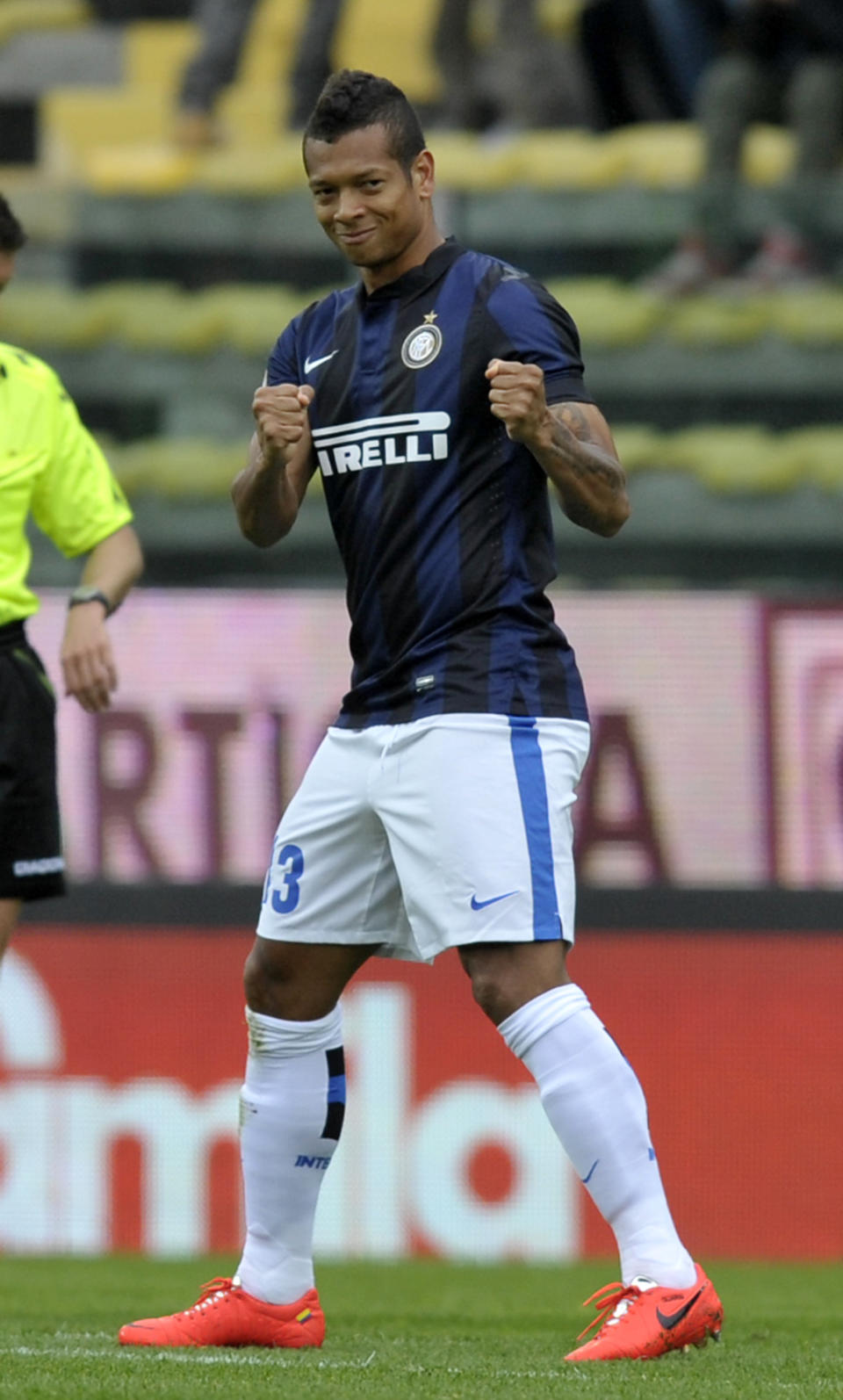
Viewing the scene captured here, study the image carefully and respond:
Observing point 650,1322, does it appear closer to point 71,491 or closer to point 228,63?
point 71,491

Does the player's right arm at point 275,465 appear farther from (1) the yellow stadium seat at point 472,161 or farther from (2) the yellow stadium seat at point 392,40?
(2) the yellow stadium seat at point 392,40

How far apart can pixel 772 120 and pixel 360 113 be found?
519 cm

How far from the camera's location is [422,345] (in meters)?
3.18

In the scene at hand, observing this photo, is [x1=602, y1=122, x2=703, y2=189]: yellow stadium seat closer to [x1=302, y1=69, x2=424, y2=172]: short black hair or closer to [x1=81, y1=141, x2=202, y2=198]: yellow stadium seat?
[x1=81, y1=141, x2=202, y2=198]: yellow stadium seat

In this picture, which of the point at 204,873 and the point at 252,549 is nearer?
the point at 204,873

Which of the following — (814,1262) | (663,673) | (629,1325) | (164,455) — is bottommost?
(814,1262)

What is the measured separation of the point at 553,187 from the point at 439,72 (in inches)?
68.2

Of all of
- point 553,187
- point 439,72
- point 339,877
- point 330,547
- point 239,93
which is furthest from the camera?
point 239,93

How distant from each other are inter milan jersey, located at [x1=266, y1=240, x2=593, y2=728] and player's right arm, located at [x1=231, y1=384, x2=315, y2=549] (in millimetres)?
94

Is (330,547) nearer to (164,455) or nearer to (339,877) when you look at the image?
(164,455)

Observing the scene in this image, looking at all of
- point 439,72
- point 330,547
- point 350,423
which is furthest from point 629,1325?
point 439,72

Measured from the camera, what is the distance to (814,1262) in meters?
5.27

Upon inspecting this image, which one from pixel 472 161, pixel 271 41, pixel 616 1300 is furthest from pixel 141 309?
pixel 616 1300

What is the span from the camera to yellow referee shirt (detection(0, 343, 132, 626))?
3.92 m
